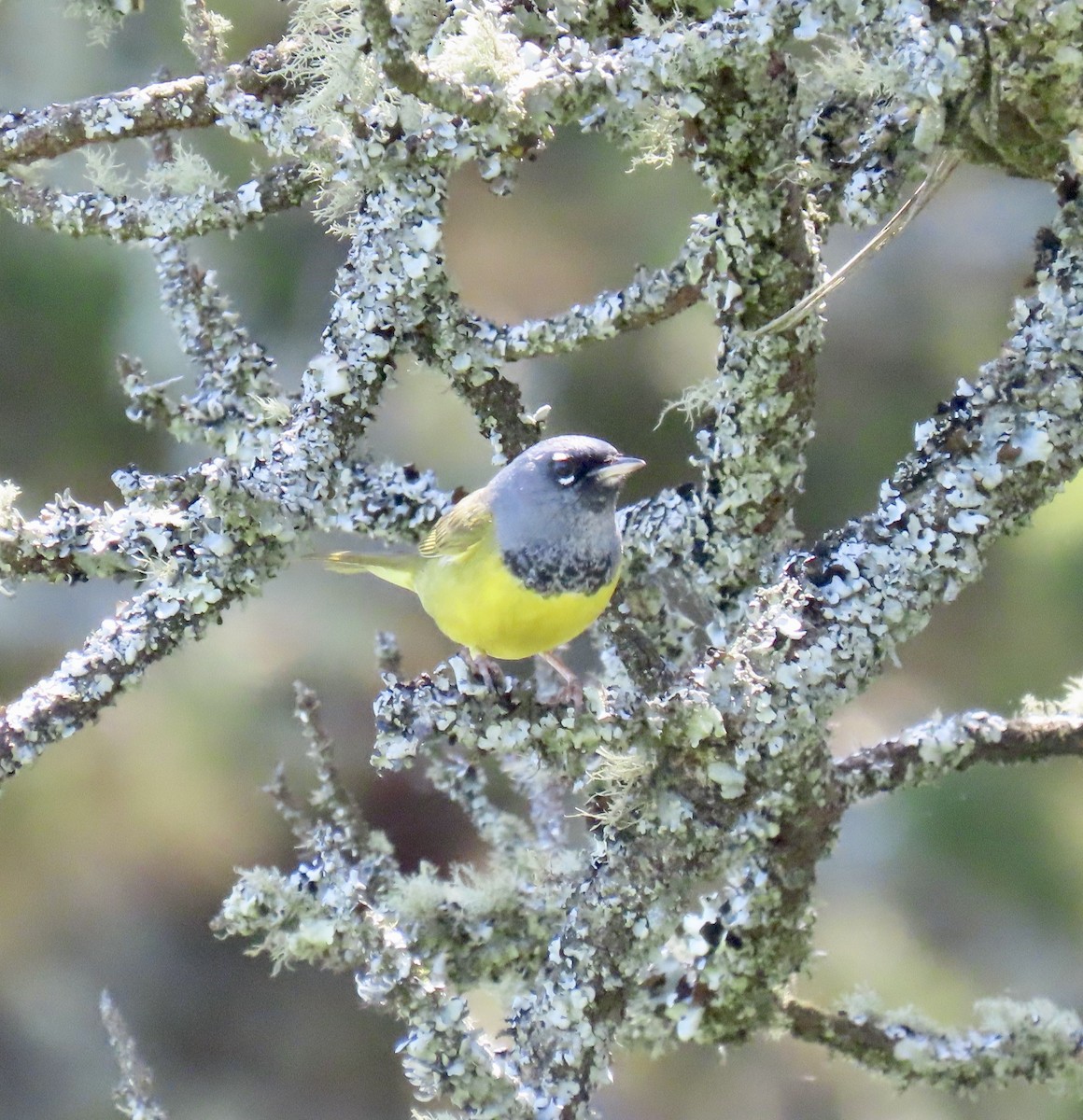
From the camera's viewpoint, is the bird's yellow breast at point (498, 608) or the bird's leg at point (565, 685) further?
the bird's leg at point (565, 685)

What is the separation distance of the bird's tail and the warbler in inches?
4.9

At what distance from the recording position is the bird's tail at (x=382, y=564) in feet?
6.01

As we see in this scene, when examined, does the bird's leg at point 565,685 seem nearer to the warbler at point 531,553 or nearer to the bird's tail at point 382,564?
the warbler at point 531,553

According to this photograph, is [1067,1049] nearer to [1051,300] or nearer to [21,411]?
[1051,300]

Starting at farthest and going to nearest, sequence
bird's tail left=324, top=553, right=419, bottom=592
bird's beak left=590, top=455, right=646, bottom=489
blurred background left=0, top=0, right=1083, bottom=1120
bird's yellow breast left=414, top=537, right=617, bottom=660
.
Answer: blurred background left=0, top=0, right=1083, bottom=1120 → bird's tail left=324, top=553, right=419, bottom=592 → bird's beak left=590, top=455, right=646, bottom=489 → bird's yellow breast left=414, top=537, right=617, bottom=660

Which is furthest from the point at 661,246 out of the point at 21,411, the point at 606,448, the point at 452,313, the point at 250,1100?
the point at 250,1100

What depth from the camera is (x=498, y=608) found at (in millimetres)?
1551

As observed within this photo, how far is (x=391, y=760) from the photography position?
3.92ft

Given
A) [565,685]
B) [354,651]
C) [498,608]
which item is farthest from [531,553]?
[354,651]

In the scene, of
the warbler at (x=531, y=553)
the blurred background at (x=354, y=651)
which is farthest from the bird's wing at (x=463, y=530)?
the blurred background at (x=354, y=651)

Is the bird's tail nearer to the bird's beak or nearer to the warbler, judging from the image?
the warbler

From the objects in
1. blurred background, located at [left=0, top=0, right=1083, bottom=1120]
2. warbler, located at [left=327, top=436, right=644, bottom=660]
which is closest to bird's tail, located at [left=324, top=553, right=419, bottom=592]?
warbler, located at [left=327, top=436, right=644, bottom=660]

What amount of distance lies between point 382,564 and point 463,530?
0.83ft

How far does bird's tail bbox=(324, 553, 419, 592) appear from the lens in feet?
6.01
